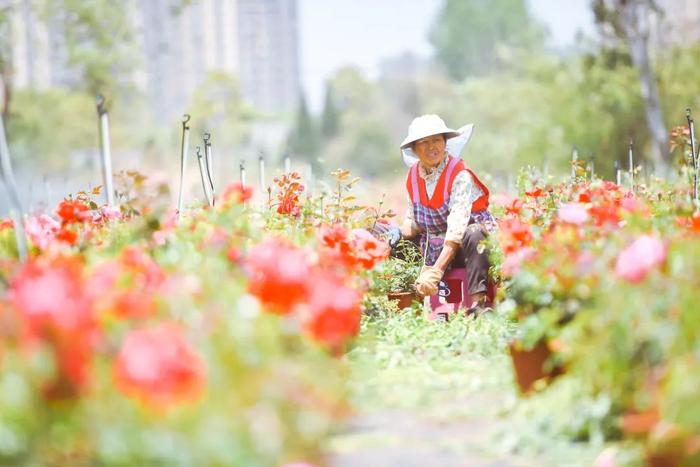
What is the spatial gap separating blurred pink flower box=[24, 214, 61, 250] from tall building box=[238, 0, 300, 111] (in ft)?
358

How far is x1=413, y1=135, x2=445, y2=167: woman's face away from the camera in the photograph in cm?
482

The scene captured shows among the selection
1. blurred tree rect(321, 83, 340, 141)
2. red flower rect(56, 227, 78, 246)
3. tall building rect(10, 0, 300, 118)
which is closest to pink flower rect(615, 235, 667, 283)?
red flower rect(56, 227, 78, 246)

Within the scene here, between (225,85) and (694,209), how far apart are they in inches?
2224

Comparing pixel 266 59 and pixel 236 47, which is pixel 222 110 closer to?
pixel 266 59

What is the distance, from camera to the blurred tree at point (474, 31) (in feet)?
182

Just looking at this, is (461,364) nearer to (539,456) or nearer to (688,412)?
(539,456)

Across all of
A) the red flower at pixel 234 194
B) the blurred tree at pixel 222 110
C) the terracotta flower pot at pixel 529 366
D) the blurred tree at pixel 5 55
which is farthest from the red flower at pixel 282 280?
the blurred tree at pixel 222 110

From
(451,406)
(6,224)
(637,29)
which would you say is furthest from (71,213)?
(637,29)

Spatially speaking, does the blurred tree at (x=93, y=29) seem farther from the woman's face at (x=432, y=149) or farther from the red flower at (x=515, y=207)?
the red flower at (x=515, y=207)

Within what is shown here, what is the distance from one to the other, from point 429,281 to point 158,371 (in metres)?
2.87

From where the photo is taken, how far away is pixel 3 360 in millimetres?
1971

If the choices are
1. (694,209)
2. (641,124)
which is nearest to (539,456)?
(694,209)

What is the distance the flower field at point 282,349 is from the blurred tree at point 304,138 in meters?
55.6

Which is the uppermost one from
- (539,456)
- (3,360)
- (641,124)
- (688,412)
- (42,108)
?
(42,108)
